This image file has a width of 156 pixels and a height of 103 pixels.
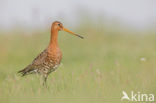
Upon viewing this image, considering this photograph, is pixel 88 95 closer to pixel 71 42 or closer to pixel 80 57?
pixel 80 57

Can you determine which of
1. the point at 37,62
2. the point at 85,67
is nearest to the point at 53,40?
the point at 37,62

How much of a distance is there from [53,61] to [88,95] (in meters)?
1.39

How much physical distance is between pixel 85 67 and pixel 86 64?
2.27ft

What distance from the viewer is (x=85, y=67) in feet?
37.3

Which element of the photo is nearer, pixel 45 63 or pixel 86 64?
pixel 45 63

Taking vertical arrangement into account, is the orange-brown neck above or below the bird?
above

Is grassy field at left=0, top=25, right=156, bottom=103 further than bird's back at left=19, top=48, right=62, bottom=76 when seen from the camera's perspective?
No

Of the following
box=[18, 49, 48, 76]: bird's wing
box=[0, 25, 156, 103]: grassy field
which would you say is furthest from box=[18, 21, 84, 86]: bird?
box=[0, 25, 156, 103]: grassy field

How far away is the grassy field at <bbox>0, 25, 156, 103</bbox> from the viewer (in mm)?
7926

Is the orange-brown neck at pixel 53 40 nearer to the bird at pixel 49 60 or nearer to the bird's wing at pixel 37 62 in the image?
the bird at pixel 49 60

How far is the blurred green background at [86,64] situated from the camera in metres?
7.96

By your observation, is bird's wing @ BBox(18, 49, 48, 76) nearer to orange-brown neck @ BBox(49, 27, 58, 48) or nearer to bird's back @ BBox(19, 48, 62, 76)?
bird's back @ BBox(19, 48, 62, 76)

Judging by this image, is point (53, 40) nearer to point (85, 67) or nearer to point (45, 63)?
point (45, 63)

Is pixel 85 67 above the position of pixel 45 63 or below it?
above
